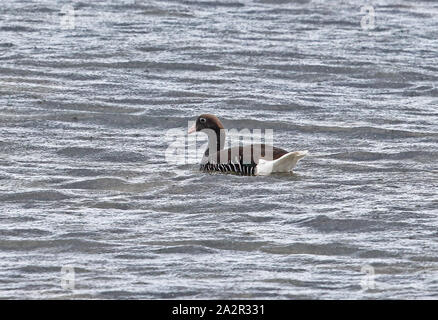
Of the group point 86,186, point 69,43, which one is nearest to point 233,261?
point 86,186

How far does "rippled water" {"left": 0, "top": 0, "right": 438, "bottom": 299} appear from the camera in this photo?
11039mm

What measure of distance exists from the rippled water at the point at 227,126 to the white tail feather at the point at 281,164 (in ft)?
0.34

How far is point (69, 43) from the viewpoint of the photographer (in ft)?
71.5

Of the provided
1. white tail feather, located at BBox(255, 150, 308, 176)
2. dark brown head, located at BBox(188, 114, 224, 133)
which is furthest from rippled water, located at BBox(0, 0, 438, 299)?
dark brown head, located at BBox(188, 114, 224, 133)

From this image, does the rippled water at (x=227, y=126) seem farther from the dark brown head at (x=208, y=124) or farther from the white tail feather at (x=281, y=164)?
the dark brown head at (x=208, y=124)

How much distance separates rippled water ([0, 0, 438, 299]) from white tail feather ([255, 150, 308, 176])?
0.10m

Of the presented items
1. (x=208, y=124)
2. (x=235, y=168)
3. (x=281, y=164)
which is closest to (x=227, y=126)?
(x=208, y=124)

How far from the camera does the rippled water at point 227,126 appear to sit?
1104 centimetres

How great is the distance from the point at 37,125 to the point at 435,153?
16.4 ft

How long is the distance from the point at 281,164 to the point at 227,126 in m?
3.04

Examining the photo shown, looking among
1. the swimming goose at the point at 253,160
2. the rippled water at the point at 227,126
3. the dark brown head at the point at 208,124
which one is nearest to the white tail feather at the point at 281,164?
the swimming goose at the point at 253,160

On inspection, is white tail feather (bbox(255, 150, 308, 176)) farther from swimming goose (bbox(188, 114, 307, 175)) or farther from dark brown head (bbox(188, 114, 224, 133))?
dark brown head (bbox(188, 114, 224, 133))

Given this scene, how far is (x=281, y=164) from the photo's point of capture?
14.3 metres
